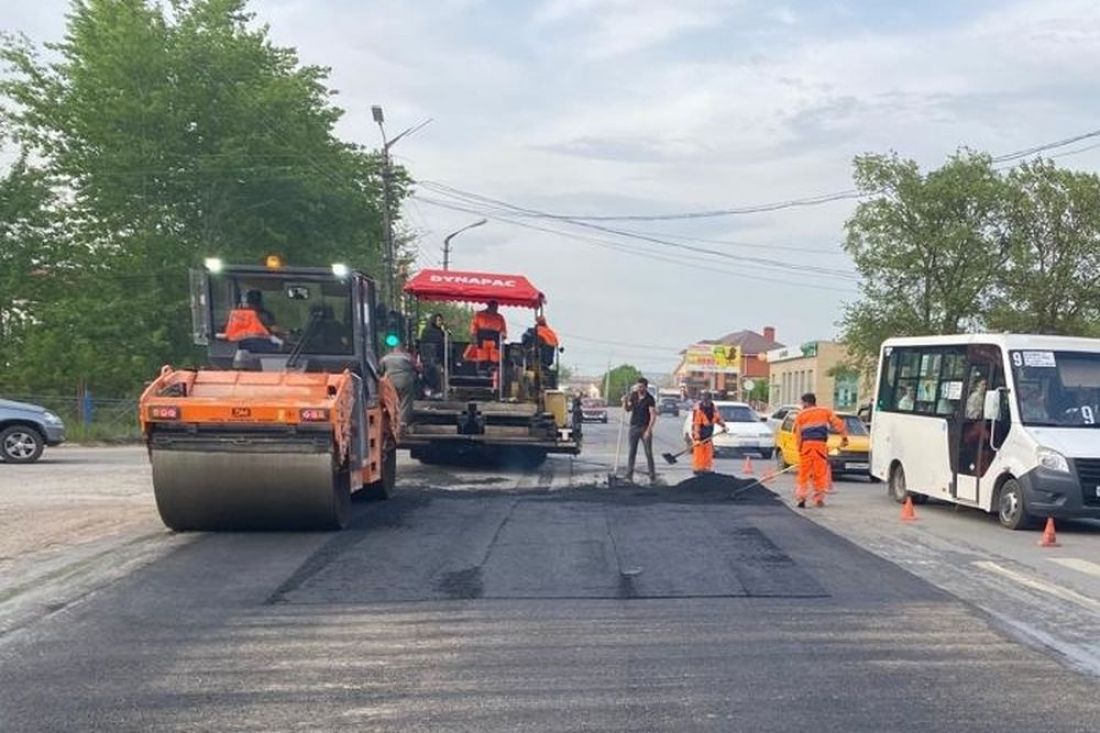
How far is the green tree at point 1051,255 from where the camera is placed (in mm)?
35344

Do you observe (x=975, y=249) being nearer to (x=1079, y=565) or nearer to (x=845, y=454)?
(x=845, y=454)

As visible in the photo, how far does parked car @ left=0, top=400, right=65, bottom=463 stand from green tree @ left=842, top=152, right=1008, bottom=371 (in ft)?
75.7

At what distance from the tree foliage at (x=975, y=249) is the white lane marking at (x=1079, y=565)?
24708 mm

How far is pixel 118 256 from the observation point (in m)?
38.0

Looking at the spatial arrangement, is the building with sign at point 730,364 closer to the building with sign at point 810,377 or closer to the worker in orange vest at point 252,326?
the building with sign at point 810,377

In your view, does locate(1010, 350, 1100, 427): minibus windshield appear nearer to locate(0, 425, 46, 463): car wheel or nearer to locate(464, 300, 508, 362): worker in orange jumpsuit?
locate(464, 300, 508, 362): worker in orange jumpsuit

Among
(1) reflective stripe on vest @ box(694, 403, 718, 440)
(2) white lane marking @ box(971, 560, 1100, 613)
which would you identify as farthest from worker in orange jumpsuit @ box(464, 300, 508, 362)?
(2) white lane marking @ box(971, 560, 1100, 613)

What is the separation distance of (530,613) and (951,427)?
9.60 meters

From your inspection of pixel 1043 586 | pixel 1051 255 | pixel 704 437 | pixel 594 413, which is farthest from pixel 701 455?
pixel 594 413

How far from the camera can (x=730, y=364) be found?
385ft

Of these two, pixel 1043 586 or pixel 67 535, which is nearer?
pixel 1043 586

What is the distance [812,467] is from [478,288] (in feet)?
22.4

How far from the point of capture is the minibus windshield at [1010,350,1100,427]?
602 inches

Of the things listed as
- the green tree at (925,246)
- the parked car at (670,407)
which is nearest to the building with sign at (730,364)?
the parked car at (670,407)
